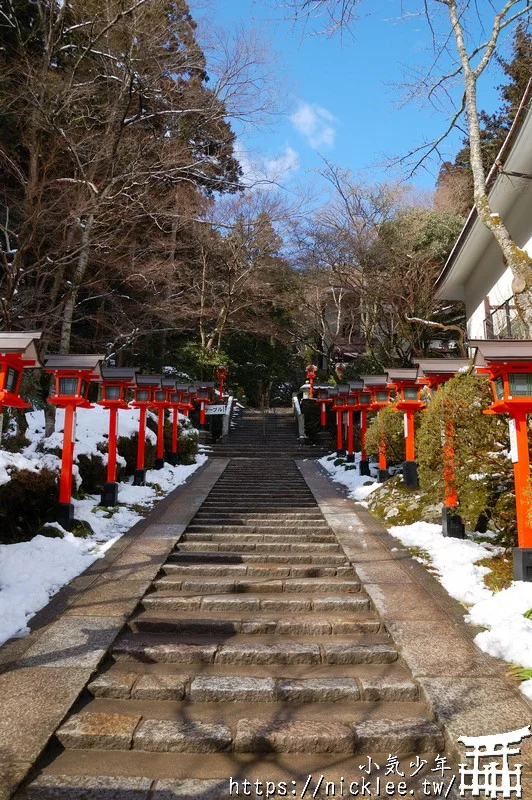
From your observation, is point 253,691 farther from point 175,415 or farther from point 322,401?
point 322,401

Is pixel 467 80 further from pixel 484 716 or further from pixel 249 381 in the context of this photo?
pixel 249 381

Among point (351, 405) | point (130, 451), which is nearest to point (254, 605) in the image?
point (130, 451)

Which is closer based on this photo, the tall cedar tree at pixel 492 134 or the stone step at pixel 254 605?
the stone step at pixel 254 605

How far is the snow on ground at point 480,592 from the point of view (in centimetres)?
460

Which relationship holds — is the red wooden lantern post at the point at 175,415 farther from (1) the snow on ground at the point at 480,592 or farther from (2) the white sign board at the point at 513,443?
(2) the white sign board at the point at 513,443

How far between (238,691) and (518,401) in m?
4.30

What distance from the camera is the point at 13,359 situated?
21.1 ft

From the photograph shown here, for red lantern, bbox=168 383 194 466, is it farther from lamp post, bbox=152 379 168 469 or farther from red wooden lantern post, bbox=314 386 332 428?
red wooden lantern post, bbox=314 386 332 428

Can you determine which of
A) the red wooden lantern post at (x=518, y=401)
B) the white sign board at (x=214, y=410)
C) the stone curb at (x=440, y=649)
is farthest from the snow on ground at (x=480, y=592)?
the white sign board at (x=214, y=410)

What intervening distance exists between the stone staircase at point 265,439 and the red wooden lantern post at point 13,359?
498 inches

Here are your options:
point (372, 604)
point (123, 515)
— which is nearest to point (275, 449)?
point (123, 515)

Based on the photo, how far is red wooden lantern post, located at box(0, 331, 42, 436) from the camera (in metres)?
6.31

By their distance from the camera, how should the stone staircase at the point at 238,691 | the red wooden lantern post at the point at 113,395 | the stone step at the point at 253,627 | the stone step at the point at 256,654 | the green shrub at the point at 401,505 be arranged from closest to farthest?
the stone staircase at the point at 238,691 < the stone step at the point at 256,654 < the stone step at the point at 253,627 < the green shrub at the point at 401,505 < the red wooden lantern post at the point at 113,395

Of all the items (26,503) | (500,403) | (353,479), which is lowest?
(353,479)
